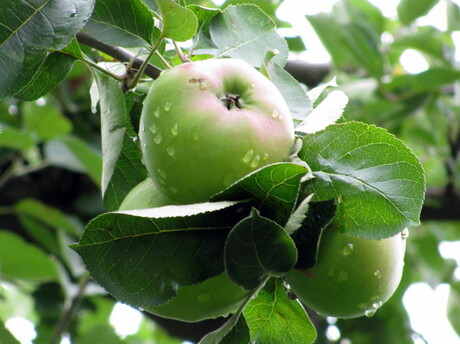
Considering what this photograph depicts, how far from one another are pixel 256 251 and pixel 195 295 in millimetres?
88

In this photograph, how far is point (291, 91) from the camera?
706 mm

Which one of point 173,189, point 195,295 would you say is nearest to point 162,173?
point 173,189

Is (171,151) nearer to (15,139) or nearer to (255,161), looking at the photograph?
(255,161)

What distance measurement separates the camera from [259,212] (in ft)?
1.90

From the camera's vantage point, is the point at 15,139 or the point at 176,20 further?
the point at 15,139

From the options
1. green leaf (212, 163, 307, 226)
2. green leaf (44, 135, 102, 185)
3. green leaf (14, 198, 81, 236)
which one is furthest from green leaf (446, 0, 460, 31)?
green leaf (212, 163, 307, 226)

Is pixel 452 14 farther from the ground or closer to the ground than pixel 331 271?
closer to the ground

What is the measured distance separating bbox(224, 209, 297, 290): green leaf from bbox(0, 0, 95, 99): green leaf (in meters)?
0.23

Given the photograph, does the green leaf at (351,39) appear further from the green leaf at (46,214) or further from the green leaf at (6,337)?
the green leaf at (6,337)

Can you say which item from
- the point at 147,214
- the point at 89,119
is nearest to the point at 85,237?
the point at 147,214

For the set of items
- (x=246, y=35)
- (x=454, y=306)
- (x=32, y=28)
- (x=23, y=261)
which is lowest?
(x=454, y=306)

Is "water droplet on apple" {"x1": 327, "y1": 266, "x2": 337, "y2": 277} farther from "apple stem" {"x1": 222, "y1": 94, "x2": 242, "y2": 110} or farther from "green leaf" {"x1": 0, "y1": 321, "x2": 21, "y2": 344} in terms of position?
"green leaf" {"x1": 0, "y1": 321, "x2": 21, "y2": 344}

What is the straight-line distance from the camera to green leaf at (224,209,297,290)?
0.56 meters

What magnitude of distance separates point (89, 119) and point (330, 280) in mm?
Answer: 1327
